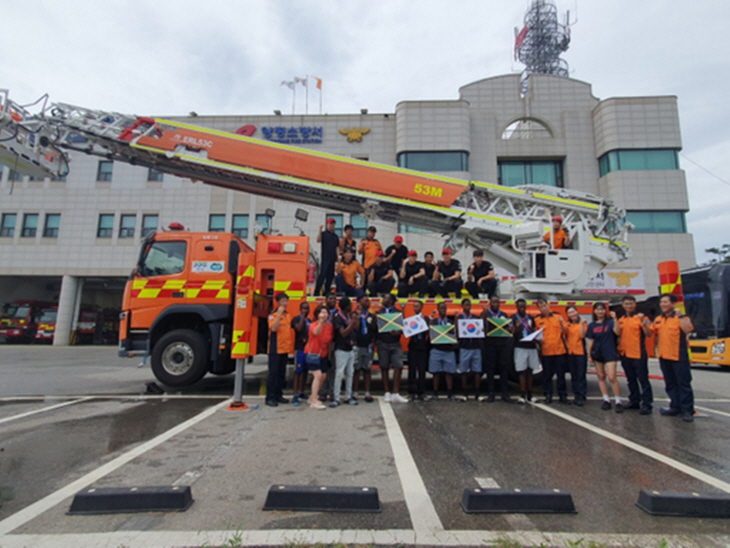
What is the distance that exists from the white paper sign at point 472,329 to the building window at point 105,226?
26045 millimetres

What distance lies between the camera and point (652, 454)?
14.1 feet

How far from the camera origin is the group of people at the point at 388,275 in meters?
7.95

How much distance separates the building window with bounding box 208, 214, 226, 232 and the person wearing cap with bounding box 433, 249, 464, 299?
67.0 ft

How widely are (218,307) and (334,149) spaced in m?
19.9

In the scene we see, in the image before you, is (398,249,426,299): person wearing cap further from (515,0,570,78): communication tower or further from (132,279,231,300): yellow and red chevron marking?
(515,0,570,78): communication tower

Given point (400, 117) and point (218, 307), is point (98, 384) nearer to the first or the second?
point (218, 307)

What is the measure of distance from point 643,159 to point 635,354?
2281 centimetres

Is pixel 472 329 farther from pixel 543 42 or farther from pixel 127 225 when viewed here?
pixel 543 42

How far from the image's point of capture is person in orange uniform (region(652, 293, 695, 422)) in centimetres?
592

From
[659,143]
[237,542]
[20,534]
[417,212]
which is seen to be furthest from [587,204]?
[659,143]

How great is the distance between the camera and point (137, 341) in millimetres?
7633

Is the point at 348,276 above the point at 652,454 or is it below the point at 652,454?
above

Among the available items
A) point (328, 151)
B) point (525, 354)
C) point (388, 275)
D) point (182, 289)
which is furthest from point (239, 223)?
point (525, 354)

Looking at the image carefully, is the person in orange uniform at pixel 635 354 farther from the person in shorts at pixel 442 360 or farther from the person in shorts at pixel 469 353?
the person in shorts at pixel 442 360
